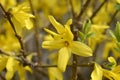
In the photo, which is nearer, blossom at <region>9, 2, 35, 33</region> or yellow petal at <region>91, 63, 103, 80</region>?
yellow petal at <region>91, 63, 103, 80</region>

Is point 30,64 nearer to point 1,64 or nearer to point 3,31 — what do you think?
point 1,64

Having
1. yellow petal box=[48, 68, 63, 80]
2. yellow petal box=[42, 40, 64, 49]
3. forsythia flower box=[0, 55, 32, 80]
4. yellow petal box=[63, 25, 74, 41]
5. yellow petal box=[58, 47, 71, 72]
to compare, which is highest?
yellow petal box=[63, 25, 74, 41]

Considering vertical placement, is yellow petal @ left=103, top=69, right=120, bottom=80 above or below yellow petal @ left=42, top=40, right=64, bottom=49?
below

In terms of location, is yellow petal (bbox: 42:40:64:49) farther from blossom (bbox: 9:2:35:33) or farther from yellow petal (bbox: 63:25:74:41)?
blossom (bbox: 9:2:35:33)

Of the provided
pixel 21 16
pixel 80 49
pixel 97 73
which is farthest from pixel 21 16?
pixel 97 73

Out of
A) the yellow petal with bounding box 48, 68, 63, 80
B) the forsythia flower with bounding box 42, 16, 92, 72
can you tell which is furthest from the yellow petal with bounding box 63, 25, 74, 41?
the yellow petal with bounding box 48, 68, 63, 80

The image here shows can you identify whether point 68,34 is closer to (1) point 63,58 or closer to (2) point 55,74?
(1) point 63,58

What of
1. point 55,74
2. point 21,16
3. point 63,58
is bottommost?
point 55,74
